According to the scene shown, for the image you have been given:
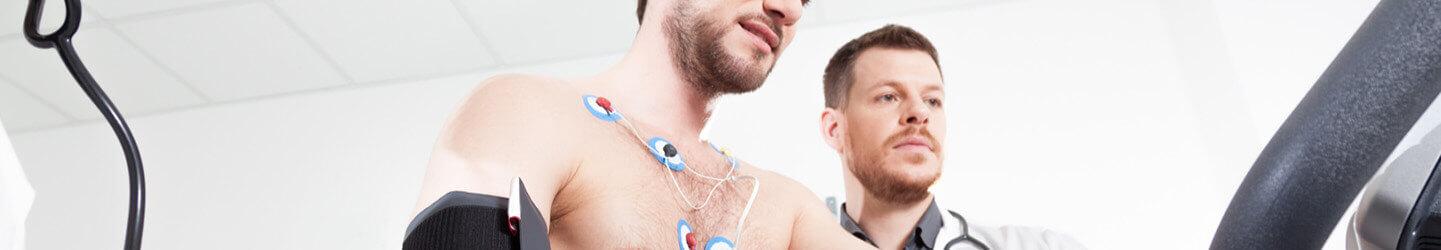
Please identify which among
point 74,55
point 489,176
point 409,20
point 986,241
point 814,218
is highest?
point 409,20

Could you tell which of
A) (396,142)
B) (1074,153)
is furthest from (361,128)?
(1074,153)

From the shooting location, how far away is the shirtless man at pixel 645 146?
73 centimetres

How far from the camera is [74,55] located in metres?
0.74

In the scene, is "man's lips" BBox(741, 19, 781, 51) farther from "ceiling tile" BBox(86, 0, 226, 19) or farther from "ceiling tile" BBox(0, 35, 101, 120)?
"ceiling tile" BBox(0, 35, 101, 120)

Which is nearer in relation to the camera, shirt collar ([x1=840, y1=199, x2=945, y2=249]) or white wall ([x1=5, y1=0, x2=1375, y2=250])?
shirt collar ([x1=840, y1=199, x2=945, y2=249])

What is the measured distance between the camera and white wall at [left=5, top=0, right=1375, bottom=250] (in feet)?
9.79

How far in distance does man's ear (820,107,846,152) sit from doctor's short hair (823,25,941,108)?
2 centimetres

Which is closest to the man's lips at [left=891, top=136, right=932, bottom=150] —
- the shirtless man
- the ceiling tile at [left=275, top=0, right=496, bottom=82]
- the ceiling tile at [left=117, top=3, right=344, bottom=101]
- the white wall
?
the shirtless man

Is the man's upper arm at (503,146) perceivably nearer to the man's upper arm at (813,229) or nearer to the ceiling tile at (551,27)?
the man's upper arm at (813,229)

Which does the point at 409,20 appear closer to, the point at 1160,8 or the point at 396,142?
the point at 396,142

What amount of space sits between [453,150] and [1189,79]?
9.59ft

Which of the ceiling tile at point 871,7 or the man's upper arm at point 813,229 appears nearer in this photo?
the man's upper arm at point 813,229

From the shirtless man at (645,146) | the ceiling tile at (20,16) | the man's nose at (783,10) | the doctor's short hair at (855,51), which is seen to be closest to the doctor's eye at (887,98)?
the doctor's short hair at (855,51)

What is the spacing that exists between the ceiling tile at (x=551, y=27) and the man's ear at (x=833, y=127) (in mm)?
1453
